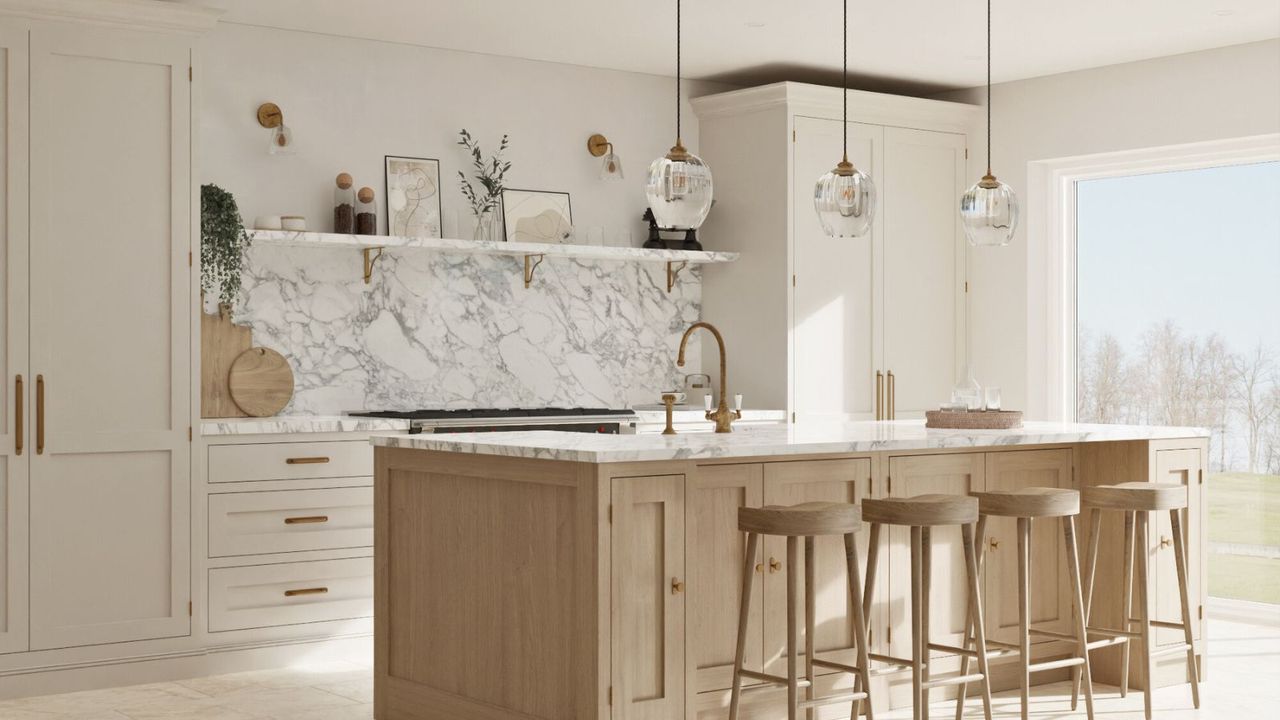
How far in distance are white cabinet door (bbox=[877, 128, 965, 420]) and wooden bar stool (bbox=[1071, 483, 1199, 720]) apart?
2160 mm

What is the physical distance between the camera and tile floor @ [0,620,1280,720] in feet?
15.0

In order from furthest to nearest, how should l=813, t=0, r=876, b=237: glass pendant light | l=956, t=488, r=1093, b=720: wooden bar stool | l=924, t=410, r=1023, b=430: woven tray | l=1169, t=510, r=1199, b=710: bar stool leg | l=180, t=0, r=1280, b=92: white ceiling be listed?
l=180, t=0, r=1280, b=92: white ceiling, l=924, t=410, r=1023, b=430: woven tray, l=1169, t=510, r=1199, b=710: bar stool leg, l=813, t=0, r=876, b=237: glass pendant light, l=956, t=488, r=1093, b=720: wooden bar stool

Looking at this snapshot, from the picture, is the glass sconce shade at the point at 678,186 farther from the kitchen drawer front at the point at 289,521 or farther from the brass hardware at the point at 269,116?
the brass hardware at the point at 269,116

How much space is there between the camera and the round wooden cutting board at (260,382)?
5629 mm

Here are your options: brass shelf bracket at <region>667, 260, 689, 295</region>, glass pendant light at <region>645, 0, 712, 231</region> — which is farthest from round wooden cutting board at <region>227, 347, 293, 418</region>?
glass pendant light at <region>645, 0, 712, 231</region>

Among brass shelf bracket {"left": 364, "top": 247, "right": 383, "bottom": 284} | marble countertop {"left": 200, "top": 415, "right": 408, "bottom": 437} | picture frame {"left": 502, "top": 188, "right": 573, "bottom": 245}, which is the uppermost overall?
picture frame {"left": 502, "top": 188, "right": 573, "bottom": 245}

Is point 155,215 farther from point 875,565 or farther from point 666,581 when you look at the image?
point 875,565

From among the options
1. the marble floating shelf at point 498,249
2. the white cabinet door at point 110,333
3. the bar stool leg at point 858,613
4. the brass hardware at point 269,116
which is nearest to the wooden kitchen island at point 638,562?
the bar stool leg at point 858,613

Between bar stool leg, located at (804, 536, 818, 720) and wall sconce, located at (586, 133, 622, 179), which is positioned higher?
wall sconce, located at (586, 133, 622, 179)

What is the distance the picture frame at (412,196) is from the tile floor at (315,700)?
6.31ft

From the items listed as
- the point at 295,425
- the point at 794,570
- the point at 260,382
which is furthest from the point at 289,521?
the point at 794,570

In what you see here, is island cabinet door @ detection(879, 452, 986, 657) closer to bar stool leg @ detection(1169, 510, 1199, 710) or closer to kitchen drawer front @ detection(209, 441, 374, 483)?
bar stool leg @ detection(1169, 510, 1199, 710)

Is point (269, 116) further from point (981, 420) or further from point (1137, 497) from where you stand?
point (1137, 497)

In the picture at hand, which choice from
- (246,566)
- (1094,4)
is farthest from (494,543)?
(1094,4)
